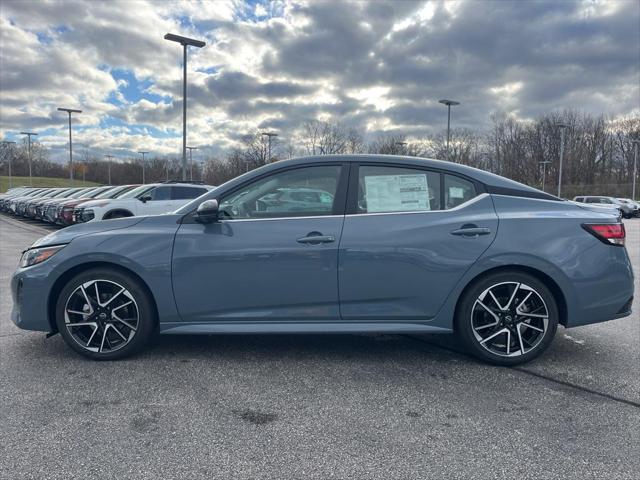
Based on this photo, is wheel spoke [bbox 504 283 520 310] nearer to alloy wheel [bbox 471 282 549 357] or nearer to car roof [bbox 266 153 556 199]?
alloy wheel [bbox 471 282 549 357]

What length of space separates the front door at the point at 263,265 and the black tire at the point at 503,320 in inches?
38.8

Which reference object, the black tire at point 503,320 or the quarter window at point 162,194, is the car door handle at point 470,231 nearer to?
the black tire at point 503,320

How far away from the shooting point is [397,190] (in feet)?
12.3

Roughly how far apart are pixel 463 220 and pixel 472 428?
150cm

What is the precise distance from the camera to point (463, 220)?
142 inches

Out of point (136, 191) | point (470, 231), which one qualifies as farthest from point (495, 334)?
point (136, 191)

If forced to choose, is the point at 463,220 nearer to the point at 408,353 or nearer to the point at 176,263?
the point at 408,353

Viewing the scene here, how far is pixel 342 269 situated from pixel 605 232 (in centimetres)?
199

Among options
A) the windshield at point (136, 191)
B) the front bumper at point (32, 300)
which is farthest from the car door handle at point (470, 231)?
the windshield at point (136, 191)

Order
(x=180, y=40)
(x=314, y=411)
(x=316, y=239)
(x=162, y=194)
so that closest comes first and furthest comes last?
(x=314, y=411)
(x=316, y=239)
(x=162, y=194)
(x=180, y=40)

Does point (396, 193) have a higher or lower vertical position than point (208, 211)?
higher

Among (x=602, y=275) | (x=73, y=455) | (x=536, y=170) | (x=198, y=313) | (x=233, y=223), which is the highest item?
(x=536, y=170)

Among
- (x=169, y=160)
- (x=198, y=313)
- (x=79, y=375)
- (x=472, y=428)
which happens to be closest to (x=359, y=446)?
(x=472, y=428)

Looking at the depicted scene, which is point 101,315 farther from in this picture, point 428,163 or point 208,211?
point 428,163
